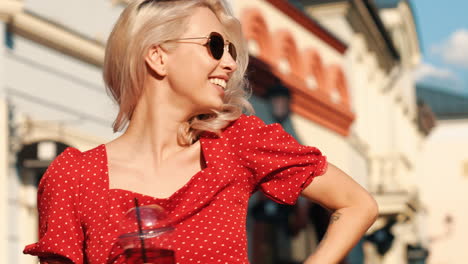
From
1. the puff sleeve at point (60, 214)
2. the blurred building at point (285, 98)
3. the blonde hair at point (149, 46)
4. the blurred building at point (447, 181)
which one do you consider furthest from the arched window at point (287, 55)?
the blurred building at point (447, 181)

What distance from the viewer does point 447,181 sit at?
52656 millimetres

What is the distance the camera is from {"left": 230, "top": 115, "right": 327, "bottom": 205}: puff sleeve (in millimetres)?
3074

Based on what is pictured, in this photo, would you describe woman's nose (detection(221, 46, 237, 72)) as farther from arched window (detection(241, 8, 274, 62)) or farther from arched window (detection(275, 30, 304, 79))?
arched window (detection(275, 30, 304, 79))

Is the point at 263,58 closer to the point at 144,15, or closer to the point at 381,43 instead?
the point at 381,43

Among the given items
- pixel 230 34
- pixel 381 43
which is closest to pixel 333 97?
pixel 381 43

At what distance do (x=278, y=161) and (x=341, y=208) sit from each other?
0.23 metres

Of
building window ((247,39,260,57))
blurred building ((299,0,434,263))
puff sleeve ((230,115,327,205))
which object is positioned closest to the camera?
puff sleeve ((230,115,327,205))

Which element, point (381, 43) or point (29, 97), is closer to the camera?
point (29, 97)

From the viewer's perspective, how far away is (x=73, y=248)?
2.98 m

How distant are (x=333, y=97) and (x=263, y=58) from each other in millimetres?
4580

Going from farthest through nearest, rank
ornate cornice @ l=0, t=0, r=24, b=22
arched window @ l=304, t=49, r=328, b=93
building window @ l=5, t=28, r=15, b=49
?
arched window @ l=304, t=49, r=328, b=93
building window @ l=5, t=28, r=15, b=49
ornate cornice @ l=0, t=0, r=24, b=22

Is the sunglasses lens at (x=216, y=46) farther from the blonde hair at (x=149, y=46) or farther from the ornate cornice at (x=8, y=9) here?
the ornate cornice at (x=8, y=9)

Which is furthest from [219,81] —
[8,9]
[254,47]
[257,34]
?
[257,34]

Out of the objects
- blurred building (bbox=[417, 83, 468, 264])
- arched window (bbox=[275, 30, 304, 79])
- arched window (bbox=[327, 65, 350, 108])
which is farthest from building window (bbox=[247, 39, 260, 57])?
blurred building (bbox=[417, 83, 468, 264])
